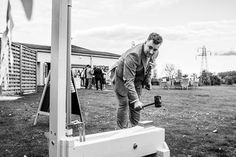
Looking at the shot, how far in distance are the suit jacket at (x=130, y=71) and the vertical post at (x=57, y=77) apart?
50.7 inches

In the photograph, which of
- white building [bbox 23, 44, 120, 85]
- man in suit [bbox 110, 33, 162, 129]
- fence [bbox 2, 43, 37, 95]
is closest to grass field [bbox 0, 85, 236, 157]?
man in suit [bbox 110, 33, 162, 129]

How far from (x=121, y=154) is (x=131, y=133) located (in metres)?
0.17

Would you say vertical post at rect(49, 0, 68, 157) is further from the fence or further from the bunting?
the fence

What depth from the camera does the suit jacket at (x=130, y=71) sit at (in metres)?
2.65

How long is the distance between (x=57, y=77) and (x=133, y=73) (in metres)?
1.42

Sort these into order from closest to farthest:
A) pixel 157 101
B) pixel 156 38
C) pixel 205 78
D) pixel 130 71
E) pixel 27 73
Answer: pixel 157 101
pixel 156 38
pixel 130 71
pixel 27 73
pixel 205 78

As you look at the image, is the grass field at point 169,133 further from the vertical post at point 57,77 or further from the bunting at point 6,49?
the bunting at point 6,49

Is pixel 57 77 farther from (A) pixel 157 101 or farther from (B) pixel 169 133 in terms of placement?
(B) pixel 169 133

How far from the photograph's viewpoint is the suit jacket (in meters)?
2.65

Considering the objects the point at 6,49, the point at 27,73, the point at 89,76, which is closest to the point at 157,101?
the point at 6,49

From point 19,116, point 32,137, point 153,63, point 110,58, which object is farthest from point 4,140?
point 110,58

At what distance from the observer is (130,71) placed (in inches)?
106

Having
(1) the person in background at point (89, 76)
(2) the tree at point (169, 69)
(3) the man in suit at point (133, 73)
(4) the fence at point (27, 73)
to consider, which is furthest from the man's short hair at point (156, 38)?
(2) the tree at point (169, 69)

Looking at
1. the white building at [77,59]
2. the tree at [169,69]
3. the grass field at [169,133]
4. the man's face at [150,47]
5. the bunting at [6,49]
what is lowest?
the grass field at [169,133]
